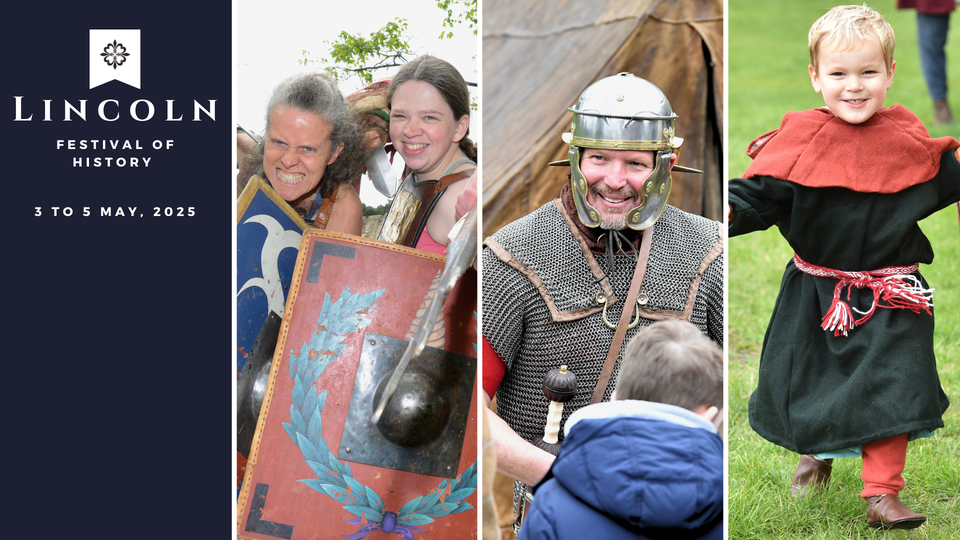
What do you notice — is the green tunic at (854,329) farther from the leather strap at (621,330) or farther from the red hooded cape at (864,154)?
the leather strap at (621,330)

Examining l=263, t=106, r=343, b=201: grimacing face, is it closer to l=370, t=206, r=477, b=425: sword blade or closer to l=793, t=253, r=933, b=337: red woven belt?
l=370, t=206, r=477, b=425: sword blade

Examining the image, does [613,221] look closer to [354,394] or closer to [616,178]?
[616,178]

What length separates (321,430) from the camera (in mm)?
3484

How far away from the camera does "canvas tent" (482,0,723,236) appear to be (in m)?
3.57

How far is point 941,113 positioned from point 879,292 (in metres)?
4.63

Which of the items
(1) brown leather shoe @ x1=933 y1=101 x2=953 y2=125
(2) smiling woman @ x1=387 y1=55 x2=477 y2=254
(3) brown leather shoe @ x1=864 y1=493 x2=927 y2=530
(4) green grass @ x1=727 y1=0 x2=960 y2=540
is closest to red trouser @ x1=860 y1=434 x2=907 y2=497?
(3) brown leather shoe @ x1=864 y1=493 x2=927 y2=530

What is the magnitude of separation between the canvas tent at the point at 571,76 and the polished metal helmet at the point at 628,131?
531 millimetres

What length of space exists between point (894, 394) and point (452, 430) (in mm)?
1417

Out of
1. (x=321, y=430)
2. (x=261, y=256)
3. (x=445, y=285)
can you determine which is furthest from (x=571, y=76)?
(x=321, y=430)

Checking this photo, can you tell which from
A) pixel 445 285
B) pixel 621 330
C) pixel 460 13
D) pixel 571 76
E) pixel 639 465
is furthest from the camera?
pixel 571 76
